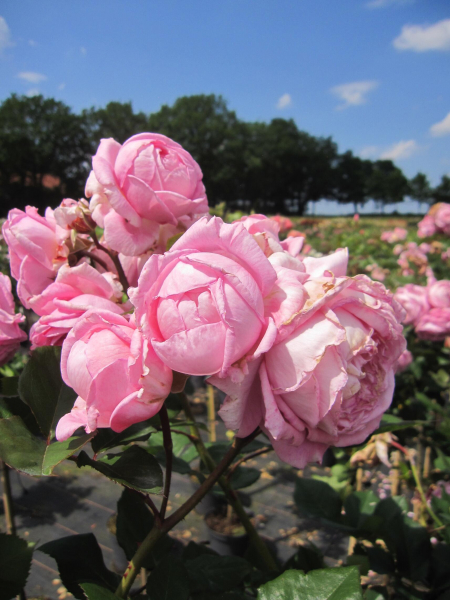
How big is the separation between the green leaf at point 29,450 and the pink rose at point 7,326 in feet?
0.39

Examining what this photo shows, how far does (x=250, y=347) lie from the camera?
12.7 inches

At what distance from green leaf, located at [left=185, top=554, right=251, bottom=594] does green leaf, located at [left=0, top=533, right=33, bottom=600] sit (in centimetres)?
20

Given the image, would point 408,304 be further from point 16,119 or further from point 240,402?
point 16,119

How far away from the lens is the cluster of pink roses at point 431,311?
1250 millimetres

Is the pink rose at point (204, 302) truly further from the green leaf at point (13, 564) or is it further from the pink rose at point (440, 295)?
the pink rose at point (440, 295)

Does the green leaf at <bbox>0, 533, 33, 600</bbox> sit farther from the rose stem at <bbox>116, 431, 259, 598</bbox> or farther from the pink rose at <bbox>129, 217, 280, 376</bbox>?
the pink rose at <bbox>129, 217, 280, 376</bbox>

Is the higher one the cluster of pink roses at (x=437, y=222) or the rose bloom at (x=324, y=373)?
the cluster of pink roses at (x=437, y=222)

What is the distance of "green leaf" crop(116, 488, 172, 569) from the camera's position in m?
0.57

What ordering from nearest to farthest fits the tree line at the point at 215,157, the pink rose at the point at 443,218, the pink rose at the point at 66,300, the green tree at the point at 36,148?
the pink rose at the point at 66,300, the pink rose at the point at 443,218, the green tree at the point at 36,148, the tree line at the point at 215,157

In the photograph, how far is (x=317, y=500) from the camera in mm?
775

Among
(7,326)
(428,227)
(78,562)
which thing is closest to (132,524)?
(78,562)

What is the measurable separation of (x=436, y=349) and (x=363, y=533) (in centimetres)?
101

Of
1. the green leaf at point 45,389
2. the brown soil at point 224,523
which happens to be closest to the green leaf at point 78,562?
the green leaf at point 45,389

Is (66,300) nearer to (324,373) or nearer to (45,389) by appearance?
(45,389)
